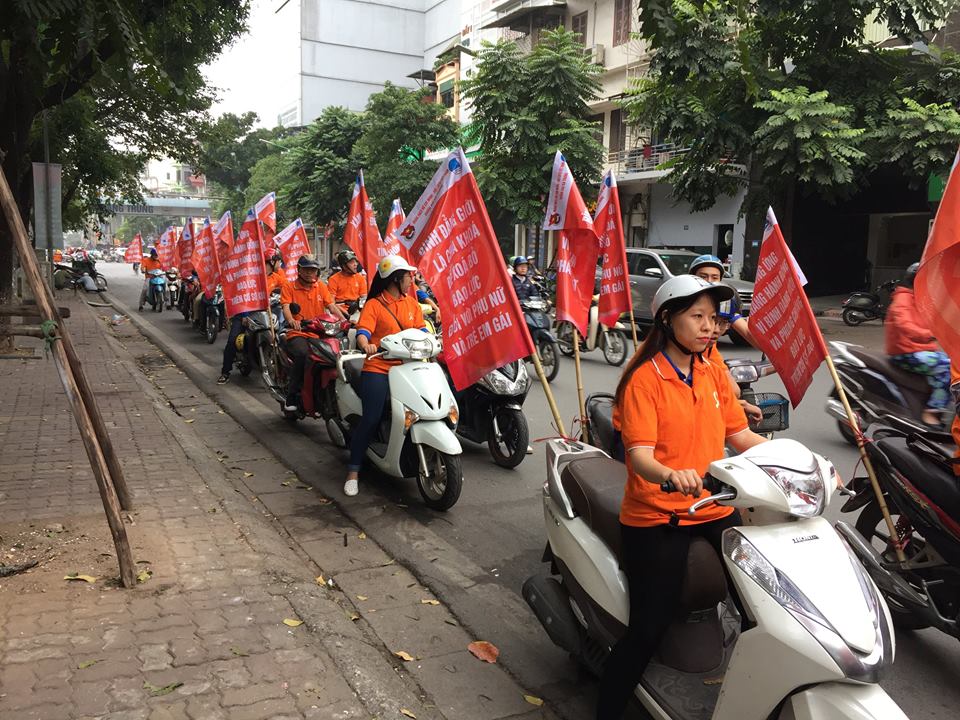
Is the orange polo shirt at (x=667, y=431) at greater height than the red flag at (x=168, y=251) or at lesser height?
lesser

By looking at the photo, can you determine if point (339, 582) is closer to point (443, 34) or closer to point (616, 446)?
point (616, 446)

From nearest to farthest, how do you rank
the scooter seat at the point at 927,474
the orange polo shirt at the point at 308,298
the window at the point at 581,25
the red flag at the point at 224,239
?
the scooter seat at the point at 927,474 → the orange polo shirt at the point at 308,298 → the red flag at the point at 224,239 → the window at the point at 581,25

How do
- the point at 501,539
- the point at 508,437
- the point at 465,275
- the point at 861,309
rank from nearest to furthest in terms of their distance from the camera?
1. the point at 465,275
2. the point at 501,539
3. the point at 508,437
4. the point at 861,309

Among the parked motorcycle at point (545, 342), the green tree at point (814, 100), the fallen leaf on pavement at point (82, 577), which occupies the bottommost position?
the fallen leaf on pavement at point (82, 577)

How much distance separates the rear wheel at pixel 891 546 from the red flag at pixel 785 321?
0.66m

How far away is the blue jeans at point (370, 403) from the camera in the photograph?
536 cm

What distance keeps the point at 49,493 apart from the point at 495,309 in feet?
10.1

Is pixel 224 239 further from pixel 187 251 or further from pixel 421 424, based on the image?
pixel 421 424

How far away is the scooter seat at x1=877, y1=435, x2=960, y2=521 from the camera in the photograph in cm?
316

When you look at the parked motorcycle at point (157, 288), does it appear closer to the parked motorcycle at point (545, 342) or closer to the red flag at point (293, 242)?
the red flag at point (293, 242)

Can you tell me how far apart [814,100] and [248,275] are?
11.8 m

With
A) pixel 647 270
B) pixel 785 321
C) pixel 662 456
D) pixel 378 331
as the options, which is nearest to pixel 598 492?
pixel 662 456

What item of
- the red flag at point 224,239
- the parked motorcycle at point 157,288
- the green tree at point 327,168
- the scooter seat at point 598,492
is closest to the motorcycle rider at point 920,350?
the scooter seat at point 598,492

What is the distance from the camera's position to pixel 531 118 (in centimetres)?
2186
